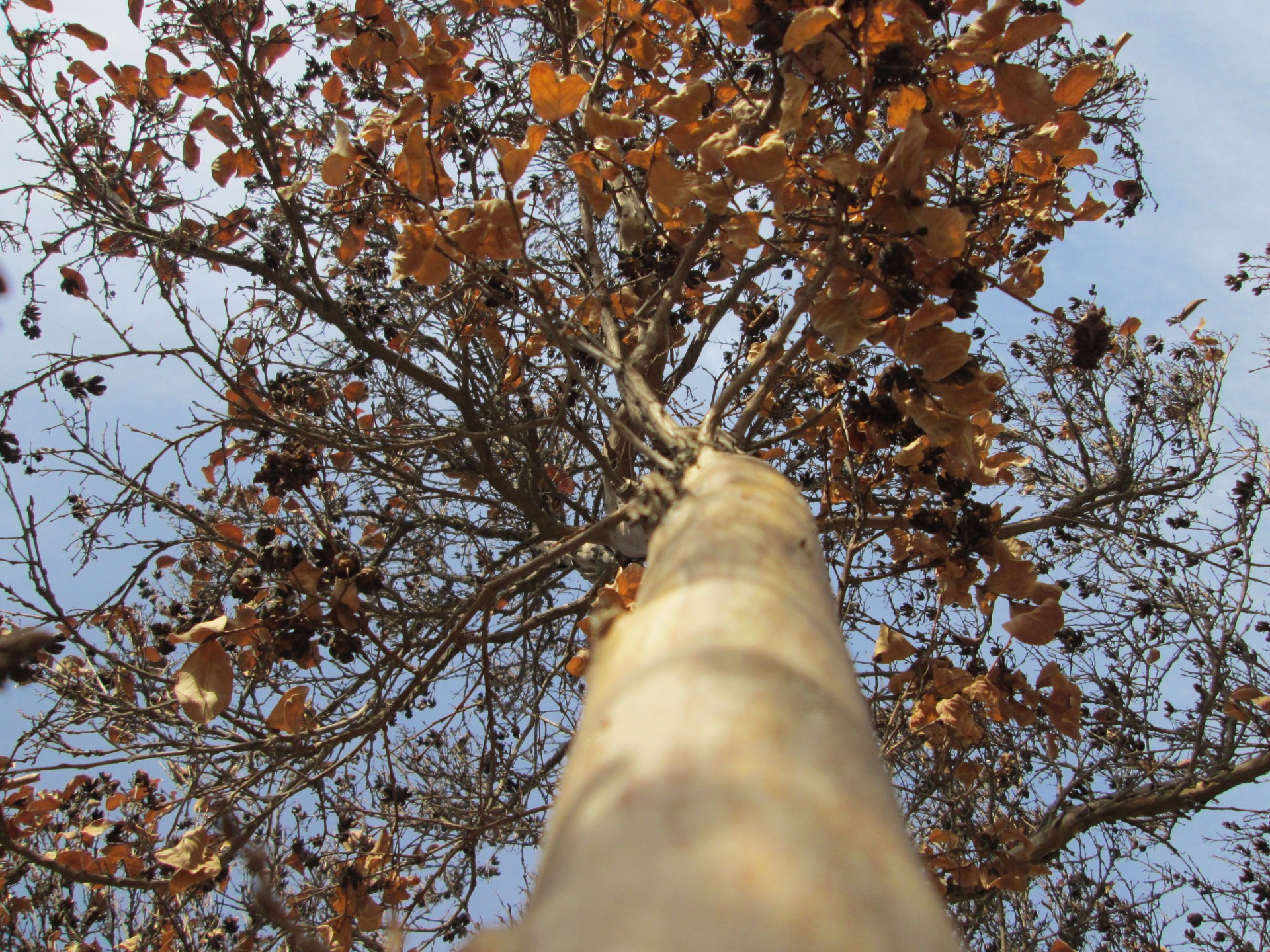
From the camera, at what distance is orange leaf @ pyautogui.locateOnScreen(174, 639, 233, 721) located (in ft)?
6.08

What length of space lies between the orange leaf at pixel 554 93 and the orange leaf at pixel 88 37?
3.09 meters

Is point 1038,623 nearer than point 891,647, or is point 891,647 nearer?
point 1038,623

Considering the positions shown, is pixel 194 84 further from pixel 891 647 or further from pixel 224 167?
pixel 891 647

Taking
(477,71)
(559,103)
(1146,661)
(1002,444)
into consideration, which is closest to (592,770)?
(559,103)

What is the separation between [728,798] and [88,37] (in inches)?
190

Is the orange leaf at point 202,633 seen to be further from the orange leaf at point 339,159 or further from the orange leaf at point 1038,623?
the orange leaf at point 1038,623

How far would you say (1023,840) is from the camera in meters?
2.90

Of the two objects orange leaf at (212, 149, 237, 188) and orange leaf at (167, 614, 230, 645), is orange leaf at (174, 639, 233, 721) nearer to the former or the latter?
orange leaf at (167, 614, 230, 645)

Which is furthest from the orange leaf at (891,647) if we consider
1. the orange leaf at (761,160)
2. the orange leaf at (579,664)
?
the orange leaf at (761,160)

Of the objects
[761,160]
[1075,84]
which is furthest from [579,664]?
[1075,84]

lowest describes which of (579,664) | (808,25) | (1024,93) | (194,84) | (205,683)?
(205,683)

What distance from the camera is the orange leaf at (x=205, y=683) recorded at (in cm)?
185

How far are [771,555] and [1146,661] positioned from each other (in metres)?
4.28

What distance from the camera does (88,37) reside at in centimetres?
362
